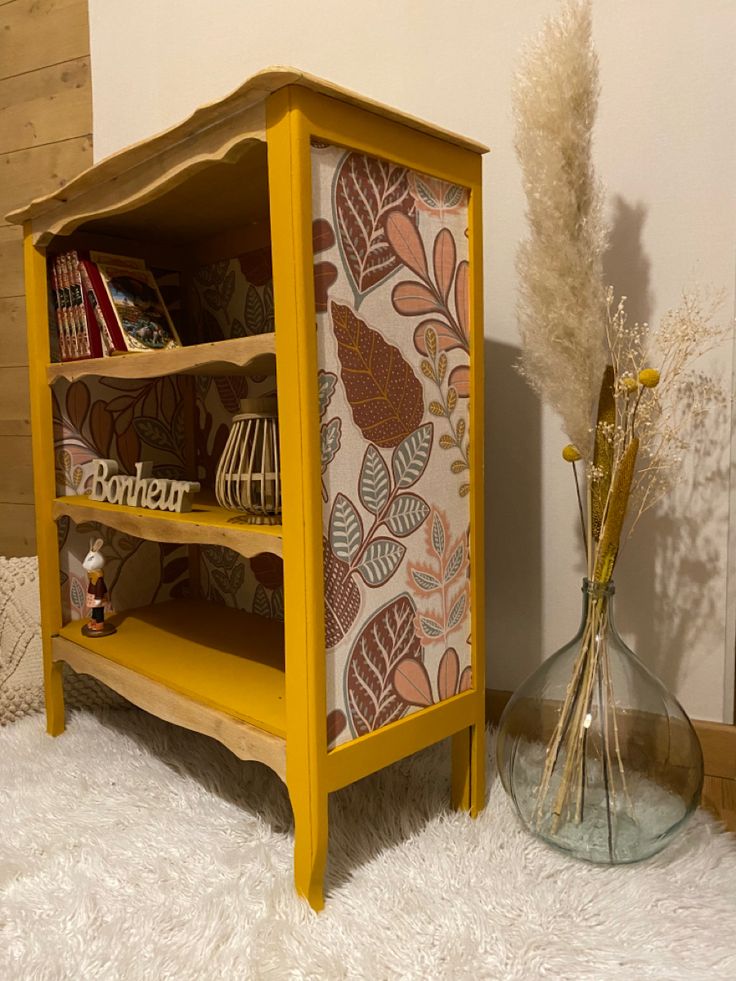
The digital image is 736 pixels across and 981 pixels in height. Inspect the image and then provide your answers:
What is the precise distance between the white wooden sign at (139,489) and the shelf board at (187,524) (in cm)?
2

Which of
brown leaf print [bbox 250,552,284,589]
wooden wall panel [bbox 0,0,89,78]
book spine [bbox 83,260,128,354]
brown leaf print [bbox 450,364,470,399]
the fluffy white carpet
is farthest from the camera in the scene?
wooden wall panel [bbox 0,0,89,78]

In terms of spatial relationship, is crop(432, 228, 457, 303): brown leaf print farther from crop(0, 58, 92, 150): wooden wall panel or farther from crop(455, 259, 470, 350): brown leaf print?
crop(0, 58, 92, 150): wooden wall panel

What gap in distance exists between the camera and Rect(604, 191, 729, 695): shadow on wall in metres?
1.26

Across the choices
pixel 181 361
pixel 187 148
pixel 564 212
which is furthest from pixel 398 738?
pixel 187 148

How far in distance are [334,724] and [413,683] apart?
0.15 meters

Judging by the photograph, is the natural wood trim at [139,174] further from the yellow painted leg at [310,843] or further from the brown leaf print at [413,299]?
the yellow painted leg at [310,843]

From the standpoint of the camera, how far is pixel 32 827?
121 cm

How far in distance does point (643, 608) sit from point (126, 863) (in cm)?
93

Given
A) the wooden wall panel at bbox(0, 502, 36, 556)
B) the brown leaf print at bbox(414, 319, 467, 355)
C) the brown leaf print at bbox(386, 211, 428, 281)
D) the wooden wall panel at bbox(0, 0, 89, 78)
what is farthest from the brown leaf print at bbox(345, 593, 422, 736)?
the wooden wall panel at bbox(0, 0, 89, 78)

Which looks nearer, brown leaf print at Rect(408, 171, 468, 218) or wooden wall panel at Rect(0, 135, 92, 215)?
brown leaf print at Rect(408, 171, 468, 218)

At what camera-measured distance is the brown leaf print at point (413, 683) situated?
3.53 ft

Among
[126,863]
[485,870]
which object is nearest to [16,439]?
[126,863]

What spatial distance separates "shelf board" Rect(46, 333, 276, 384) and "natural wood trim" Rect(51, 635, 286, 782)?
51 centimetres

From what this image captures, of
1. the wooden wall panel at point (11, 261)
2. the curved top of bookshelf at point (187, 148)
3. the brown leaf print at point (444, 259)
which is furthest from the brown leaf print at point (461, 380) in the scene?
the wooden wall panel at point (11, 261)
